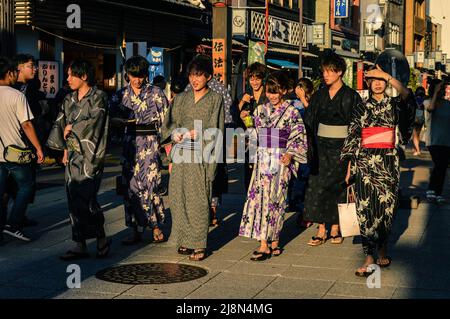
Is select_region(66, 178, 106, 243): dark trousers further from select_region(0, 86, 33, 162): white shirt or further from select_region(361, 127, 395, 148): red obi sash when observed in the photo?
select_region(361, 127, 395, 148): red obi sash

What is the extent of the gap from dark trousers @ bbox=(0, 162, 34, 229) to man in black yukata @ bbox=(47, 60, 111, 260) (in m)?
0.98

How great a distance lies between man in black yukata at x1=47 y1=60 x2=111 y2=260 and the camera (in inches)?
273

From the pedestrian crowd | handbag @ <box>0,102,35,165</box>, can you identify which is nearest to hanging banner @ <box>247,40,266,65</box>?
the pedestrian crowd

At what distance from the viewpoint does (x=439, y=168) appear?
440 inches

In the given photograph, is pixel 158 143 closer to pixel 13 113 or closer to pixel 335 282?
pixel 13 113

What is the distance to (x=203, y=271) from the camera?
6.52 m

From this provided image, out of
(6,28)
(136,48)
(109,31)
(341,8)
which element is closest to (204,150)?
(6,28)

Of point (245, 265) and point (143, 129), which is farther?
point (143, 129)

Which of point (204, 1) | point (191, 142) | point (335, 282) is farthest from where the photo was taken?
point (204, 1)

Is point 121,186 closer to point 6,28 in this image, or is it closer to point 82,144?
point 82,144

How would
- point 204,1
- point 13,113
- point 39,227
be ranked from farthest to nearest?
1. point 204,1
2. point 39,227
3. point 13,113

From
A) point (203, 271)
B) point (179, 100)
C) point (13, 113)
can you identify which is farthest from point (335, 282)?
point (13, 113)

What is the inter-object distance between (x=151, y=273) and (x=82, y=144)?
4.65 feet

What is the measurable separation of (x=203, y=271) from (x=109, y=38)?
52.5 ft
